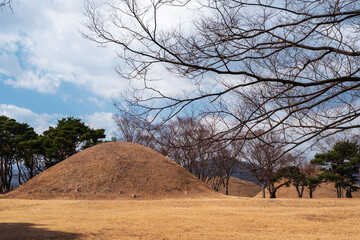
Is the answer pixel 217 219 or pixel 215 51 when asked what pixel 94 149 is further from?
pixel 215 51

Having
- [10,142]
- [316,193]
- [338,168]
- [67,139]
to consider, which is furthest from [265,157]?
[10,142]

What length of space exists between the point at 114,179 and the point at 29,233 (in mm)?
11772

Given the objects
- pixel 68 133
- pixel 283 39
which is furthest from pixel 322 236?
pixel 68 133

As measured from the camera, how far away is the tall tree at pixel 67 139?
29.5m

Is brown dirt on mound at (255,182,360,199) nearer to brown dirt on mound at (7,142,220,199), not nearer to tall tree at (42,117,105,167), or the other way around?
brown dirt on mound at (7,142,220,199)

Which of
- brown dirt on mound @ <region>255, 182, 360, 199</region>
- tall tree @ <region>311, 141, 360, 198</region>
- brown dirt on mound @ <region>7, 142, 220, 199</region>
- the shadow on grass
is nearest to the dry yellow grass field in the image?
the shadow on grass

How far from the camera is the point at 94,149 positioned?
22141 mm

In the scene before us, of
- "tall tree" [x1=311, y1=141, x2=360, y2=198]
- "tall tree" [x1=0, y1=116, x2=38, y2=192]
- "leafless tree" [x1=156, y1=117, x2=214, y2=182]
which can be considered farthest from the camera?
"tall tree" [x1=0, y1=116, x2=38, y2=192]

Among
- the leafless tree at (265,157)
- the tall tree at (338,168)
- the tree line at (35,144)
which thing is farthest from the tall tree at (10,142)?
the tall tree at (338,168)

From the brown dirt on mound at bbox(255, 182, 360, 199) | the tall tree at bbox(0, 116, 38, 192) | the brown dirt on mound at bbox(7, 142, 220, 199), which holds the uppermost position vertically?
the tall tree at bbox(0, 116, 38, 192)

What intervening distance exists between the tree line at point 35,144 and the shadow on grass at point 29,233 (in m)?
23.6

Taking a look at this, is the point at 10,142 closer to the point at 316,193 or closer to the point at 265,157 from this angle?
the point at 265,157

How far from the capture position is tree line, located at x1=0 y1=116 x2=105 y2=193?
28.9m

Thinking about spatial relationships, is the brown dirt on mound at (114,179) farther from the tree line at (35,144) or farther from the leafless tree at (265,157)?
the tree line at (35,144)
